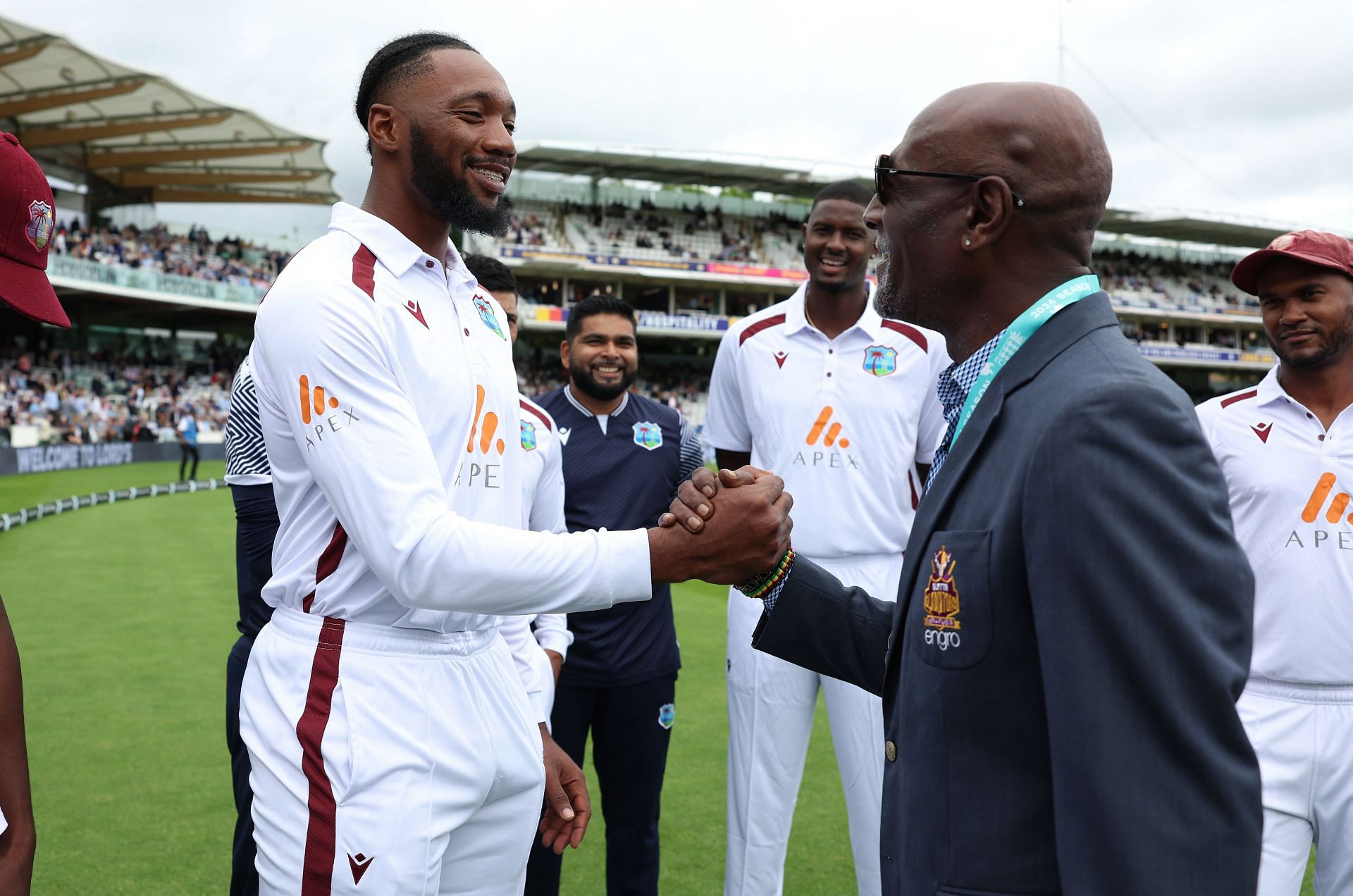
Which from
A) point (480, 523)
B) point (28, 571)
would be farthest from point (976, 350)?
point (28, 571)

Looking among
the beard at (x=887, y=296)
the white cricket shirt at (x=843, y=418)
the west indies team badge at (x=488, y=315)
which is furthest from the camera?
the white cricket shirt at (x=843, y=418)

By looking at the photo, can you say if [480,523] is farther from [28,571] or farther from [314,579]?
[28,571]

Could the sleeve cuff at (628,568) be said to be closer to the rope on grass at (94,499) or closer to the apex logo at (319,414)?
the apex logo at (319,414)

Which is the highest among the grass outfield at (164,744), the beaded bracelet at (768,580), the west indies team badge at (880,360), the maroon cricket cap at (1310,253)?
the maroon cricket cap at (1310,253)

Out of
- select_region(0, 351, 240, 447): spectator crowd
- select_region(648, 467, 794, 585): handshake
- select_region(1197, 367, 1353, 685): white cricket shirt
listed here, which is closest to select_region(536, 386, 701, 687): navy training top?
select_region(1197, 367, 1353, 685): white cricket shirt

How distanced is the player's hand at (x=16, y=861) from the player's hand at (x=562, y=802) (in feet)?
3.93

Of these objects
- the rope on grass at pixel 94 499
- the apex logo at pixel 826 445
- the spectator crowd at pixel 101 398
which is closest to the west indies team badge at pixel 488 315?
the apex logo at pixel 826 445

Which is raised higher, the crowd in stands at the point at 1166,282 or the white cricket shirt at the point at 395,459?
the crowd in stands at the point at 1166,282

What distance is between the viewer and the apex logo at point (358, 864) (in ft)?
7.02

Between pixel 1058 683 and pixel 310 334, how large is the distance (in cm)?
153

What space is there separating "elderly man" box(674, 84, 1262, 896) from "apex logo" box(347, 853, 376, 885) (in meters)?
1.02

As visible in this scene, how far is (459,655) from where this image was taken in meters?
2.39

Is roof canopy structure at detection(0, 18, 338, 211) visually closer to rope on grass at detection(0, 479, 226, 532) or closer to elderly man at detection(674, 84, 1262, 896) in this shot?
rope on grass at detection(0, 479, 226, 532)

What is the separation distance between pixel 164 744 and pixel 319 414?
551cm
